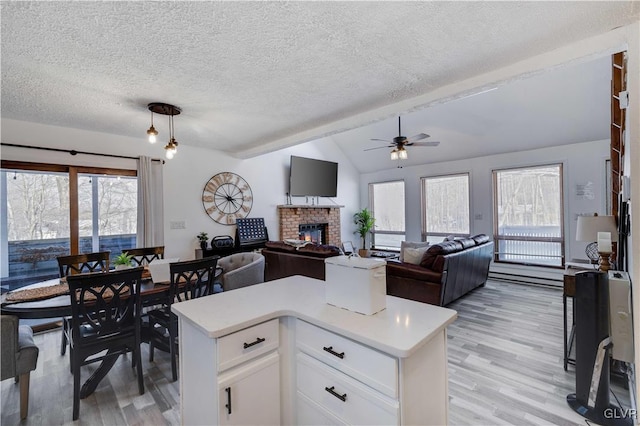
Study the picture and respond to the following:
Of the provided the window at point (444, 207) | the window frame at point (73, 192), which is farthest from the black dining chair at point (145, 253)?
the window at point (444, 207)

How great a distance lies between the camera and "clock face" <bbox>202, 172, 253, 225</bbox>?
5266mm

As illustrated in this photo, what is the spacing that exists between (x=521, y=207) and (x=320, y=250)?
434cm

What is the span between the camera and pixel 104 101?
2.94 metres

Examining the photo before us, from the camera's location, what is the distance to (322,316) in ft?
4.57

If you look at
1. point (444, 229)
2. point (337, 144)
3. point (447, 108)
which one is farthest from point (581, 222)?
point (337, 144)

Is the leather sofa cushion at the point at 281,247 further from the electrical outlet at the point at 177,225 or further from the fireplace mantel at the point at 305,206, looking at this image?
the fireplace mantel at the point at 305,206

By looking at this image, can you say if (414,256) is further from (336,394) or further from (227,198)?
(227,198)

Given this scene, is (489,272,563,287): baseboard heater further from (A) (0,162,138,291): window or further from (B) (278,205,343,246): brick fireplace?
(A) (0,162,138,291): window

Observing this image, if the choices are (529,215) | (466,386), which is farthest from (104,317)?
(529,215)

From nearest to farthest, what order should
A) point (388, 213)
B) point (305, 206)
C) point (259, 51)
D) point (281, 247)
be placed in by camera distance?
point (259, 51) → point (281, 247) → point (305, 206) → point (388, 213)

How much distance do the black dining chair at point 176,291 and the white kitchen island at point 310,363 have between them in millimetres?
863

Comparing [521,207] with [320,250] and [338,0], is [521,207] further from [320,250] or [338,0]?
[338,0]

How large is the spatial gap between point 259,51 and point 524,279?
594cm

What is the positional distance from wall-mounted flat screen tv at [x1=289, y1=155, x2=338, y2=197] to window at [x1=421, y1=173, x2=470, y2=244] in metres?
2.17
